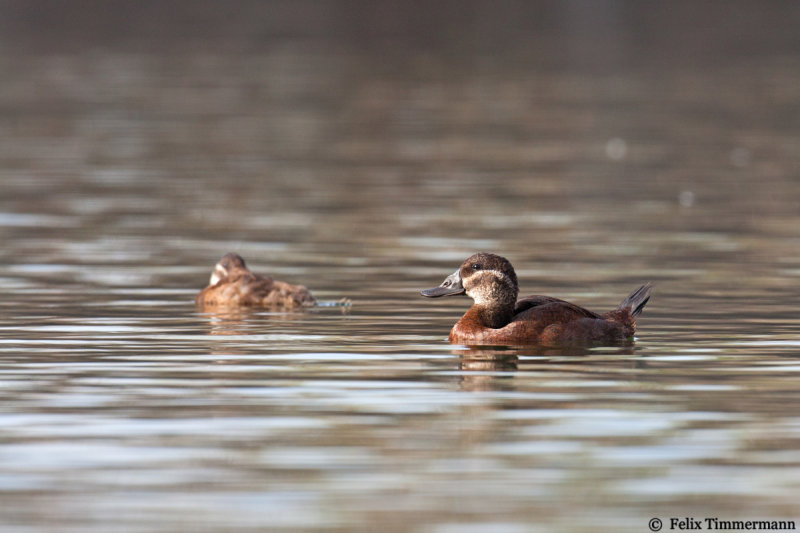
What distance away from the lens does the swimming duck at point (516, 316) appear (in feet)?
50.4

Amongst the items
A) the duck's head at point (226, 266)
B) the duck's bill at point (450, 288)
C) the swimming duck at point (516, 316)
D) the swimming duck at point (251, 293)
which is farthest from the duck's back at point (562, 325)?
the duck's head at point (226, 266)

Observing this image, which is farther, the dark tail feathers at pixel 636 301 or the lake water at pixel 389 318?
the dark tail feathers at pixel 636 301

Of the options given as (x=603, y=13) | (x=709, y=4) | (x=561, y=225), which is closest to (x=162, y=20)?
(x=603, y=13)

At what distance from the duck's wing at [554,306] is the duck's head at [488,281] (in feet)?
0.30

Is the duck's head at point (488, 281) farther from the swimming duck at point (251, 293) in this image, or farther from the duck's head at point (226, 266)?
the duck's head at point (226, 266)

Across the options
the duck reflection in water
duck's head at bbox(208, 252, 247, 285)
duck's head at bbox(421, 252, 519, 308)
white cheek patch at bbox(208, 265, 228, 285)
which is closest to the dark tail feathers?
the duck reflection in water

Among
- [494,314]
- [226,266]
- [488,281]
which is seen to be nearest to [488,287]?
[488,281]

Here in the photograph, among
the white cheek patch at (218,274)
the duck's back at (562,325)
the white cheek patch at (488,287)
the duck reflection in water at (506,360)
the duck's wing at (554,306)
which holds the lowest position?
the duck reflection in water at (506,360)

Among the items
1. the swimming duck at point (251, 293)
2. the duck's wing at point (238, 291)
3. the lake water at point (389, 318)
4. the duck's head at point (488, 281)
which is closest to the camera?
the lake water at point (389, 318)

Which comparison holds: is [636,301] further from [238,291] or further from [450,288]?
[238,291]

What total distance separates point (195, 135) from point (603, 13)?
235ft

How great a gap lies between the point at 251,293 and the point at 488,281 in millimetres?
3543

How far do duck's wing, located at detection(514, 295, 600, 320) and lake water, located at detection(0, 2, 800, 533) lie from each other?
0.40 meters

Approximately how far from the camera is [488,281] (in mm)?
15484
